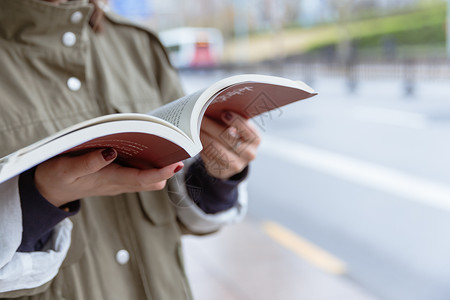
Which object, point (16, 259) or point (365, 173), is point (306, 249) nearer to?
point (365, 173)

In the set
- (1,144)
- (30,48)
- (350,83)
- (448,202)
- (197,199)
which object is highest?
(30,48)

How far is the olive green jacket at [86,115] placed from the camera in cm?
96

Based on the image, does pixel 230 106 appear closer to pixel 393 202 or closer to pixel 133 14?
pixel 393 202

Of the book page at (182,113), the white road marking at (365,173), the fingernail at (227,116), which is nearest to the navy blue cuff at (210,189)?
the fingernail at (227,116)

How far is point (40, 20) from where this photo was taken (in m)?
0.98

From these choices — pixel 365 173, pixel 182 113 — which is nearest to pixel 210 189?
pixel 182 113

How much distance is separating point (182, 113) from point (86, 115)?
0.33 metres

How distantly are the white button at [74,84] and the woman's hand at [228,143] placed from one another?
0.86 ft

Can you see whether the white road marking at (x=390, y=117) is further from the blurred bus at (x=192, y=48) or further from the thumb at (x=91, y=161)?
the blurred bus at (x=192, y=48)

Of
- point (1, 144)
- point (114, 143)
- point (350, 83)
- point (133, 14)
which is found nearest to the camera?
point (114, 143)

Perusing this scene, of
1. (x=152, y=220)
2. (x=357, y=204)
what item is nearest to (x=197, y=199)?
(x=152, y=220)

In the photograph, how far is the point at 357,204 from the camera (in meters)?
4.54

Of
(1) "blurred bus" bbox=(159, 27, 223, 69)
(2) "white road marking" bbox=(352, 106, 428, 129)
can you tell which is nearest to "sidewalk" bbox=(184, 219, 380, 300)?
(2) "white road marking" bbox=(352, 106, 428, 129)

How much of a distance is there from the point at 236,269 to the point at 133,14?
1771cm
